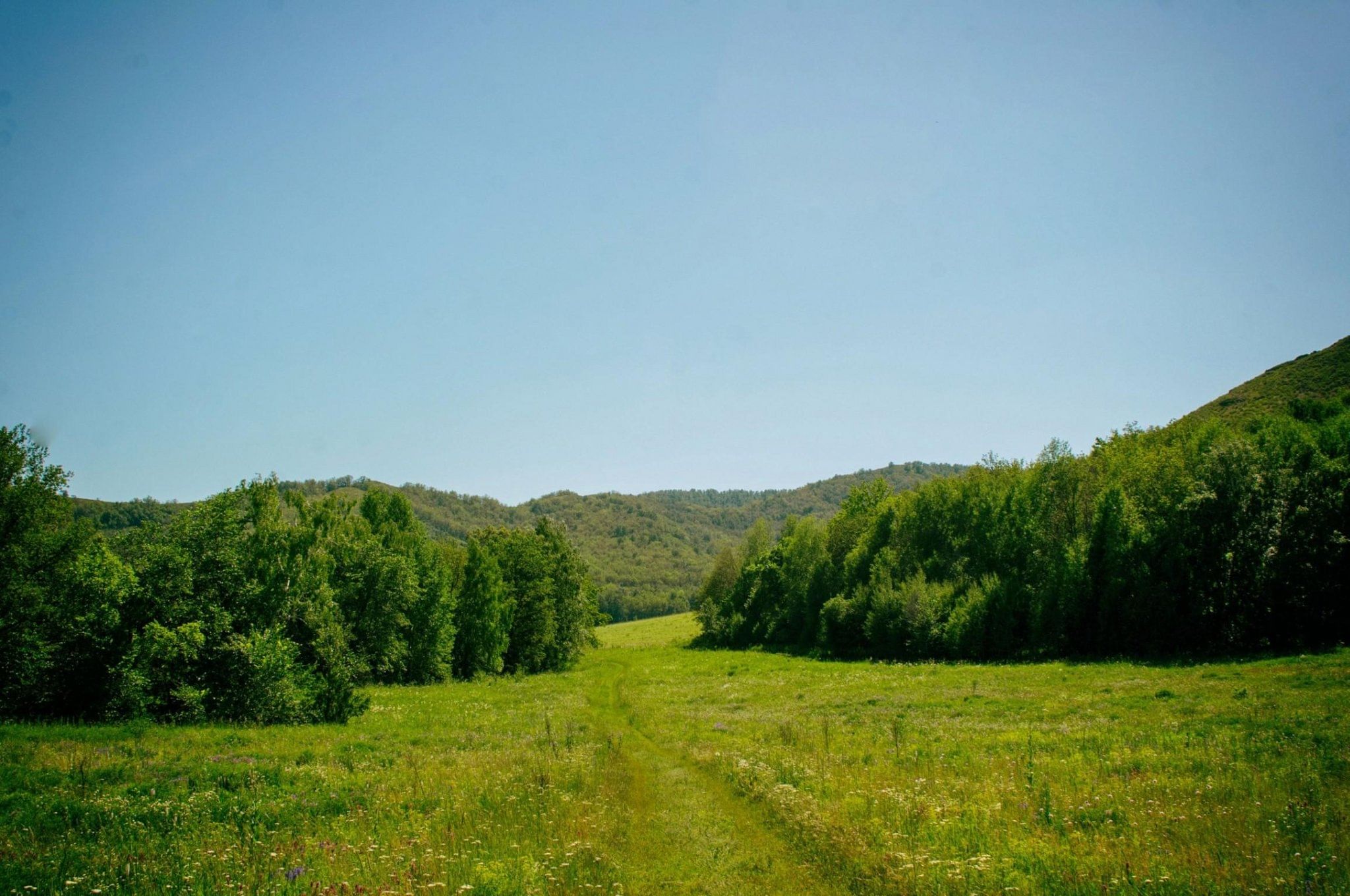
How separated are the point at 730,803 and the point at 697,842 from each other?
2.58 meters

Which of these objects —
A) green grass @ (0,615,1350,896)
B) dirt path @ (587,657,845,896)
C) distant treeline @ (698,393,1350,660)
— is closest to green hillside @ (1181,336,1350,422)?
distant treeline @ (698,393,1350,660)

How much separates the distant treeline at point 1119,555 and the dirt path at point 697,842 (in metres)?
36.2

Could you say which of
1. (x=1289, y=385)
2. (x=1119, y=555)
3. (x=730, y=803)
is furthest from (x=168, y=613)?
(x=1289, y=385)

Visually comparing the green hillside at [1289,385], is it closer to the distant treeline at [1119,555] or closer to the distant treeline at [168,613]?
the distant treeline at [1119,555]

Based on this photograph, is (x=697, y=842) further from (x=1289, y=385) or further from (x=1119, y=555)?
(x=1289, y=385)

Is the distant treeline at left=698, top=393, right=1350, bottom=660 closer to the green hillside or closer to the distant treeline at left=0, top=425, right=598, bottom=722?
the green hillside

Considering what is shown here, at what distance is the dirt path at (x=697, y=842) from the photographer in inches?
440

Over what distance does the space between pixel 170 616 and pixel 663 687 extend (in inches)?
1082

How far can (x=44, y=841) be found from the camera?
11508 millimetres

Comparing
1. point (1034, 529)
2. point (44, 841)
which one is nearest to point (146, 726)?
point (44, 841)

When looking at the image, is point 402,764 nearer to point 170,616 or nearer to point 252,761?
point 252,761

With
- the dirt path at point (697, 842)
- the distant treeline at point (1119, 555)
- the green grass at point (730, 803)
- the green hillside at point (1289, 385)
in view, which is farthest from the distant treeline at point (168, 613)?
the green hillside at point (1289, 385)

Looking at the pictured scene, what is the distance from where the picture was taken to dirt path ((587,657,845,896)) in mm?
11188

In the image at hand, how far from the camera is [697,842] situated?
1332 centimetres
